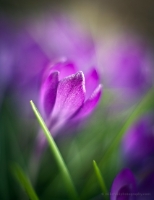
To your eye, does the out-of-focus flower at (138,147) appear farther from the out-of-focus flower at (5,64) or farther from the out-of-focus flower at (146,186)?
the out-of-focus flower at (5,64)

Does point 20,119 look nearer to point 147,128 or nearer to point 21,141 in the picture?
point 21,141

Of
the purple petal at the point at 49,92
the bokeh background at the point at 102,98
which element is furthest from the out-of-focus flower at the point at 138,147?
the purple petal at the point at 49,92

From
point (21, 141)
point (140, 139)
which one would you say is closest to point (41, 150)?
point (21, 141)

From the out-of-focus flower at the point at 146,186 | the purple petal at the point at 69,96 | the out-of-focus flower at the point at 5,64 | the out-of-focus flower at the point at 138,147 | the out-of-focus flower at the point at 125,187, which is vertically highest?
the out-of-focus flower at the point at 5,64

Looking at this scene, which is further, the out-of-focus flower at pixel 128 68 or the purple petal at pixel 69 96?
the out-of-focus flower at pixel 128 68

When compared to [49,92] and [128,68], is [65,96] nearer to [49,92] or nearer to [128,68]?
[49,92]

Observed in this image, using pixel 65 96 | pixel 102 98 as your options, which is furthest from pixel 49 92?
pixel 102 98

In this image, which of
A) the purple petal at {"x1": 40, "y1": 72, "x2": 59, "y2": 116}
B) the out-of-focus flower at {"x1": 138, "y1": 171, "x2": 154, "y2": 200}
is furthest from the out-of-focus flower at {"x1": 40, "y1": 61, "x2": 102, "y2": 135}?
the out-of-focus flower at {"x1": 138, "y1": 171, "x2": 154, "y2": 200}
